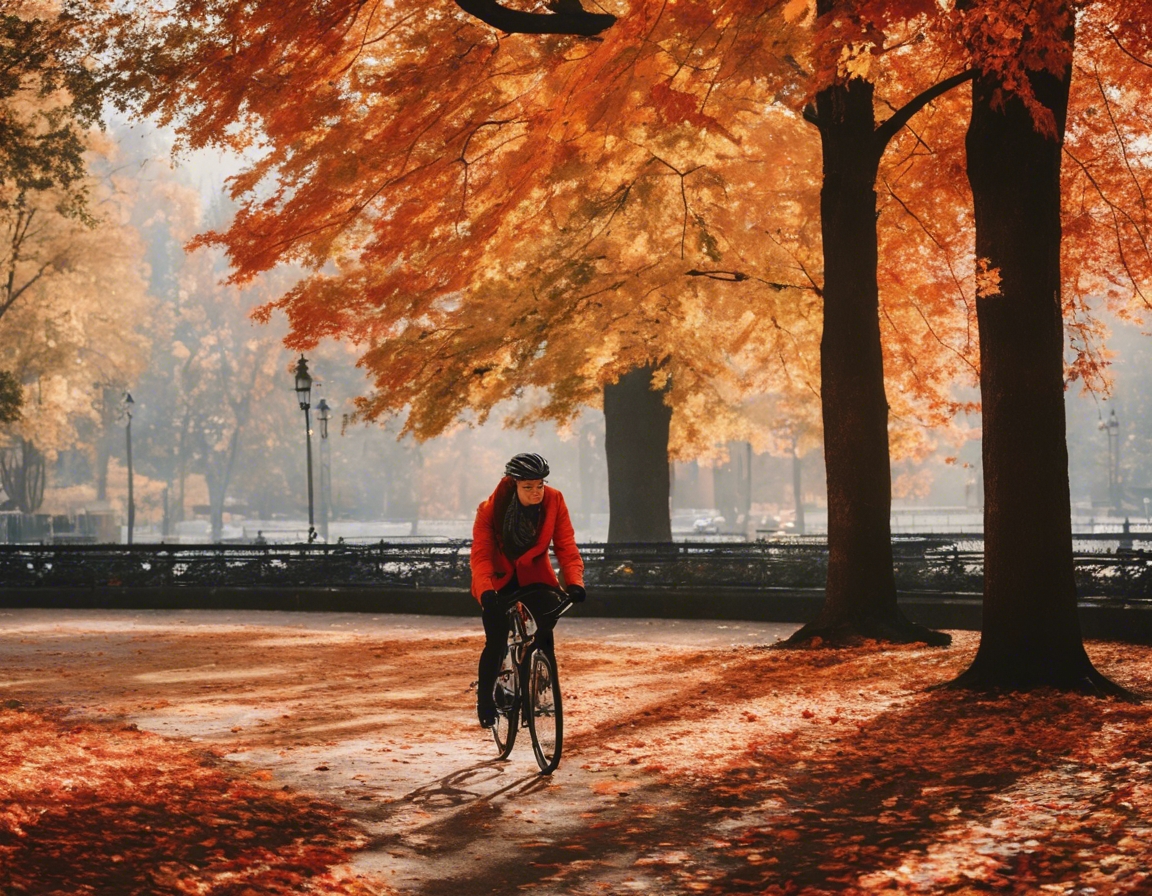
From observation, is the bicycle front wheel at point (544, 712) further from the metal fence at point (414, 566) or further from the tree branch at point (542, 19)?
the metal fence at point (414, 566)

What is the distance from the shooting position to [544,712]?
8.11 metres

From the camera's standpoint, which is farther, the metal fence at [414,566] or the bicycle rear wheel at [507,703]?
the metal fence at [414,566]

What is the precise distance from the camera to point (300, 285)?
62.4ft

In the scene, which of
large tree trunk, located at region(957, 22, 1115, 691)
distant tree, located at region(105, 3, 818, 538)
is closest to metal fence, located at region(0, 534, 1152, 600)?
distant tree, located at region(105, 3, 818, 538)

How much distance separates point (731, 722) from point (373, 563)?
14.3 m

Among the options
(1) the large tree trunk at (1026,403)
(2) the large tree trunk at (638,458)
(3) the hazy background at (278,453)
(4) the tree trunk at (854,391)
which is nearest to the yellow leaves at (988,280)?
(1) the large tree trunk at (1026,403)

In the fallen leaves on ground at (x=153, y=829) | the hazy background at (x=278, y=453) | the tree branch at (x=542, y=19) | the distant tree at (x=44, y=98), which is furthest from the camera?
the hazy background at (x=278, y=453)

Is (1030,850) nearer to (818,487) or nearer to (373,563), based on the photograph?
(373,563)

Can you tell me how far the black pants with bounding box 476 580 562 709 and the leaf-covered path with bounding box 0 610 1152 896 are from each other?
20.4 inches

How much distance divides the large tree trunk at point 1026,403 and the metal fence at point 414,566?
8646mm

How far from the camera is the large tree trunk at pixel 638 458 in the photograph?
2572cm

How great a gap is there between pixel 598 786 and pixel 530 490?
5.66 ft

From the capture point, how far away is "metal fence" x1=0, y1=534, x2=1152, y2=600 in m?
20.6

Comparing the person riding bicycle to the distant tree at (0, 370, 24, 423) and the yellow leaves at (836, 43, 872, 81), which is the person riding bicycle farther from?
the distant tree at (0, 370, 24, 423)
